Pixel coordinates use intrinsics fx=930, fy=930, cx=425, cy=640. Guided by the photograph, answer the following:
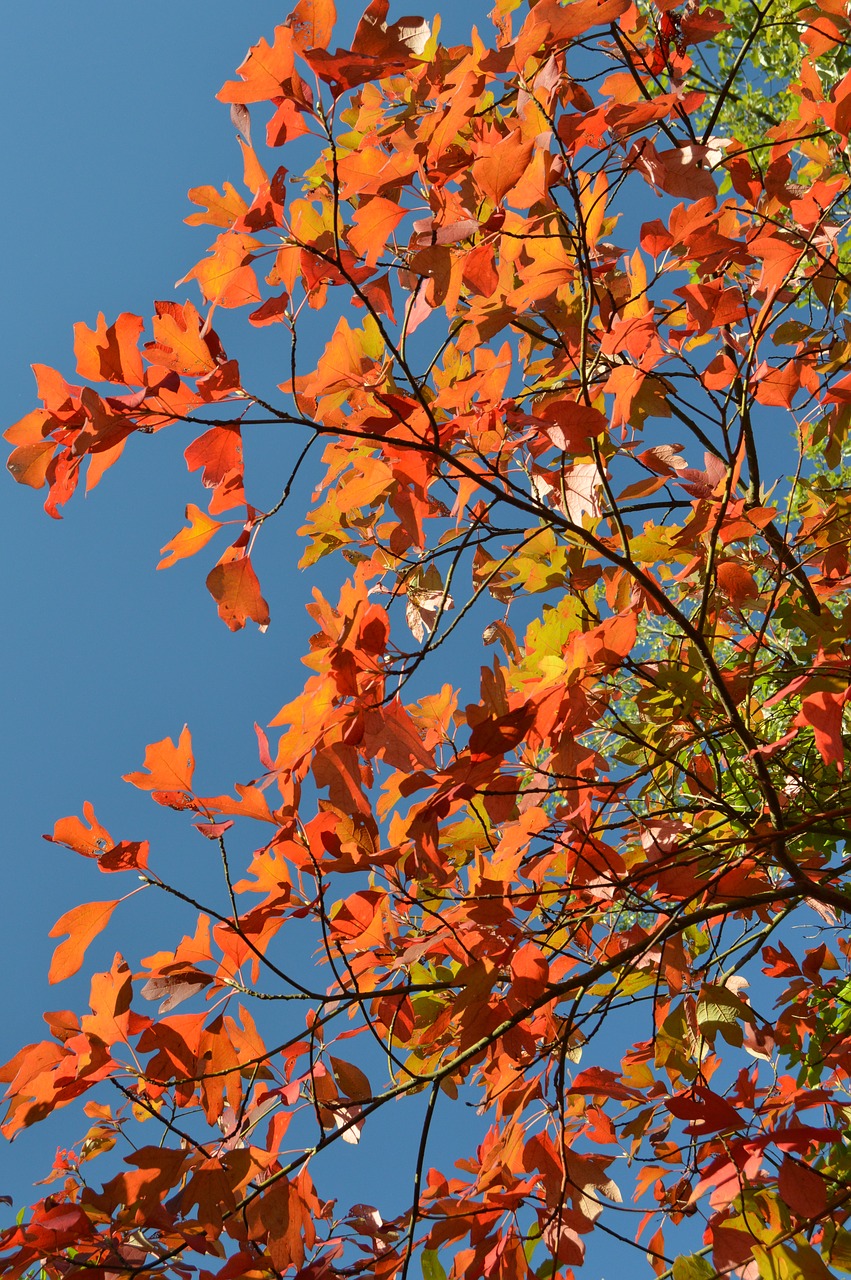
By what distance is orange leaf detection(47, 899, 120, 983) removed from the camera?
3.57ft

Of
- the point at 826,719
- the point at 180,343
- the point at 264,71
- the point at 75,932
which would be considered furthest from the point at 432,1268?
the point at 264,71

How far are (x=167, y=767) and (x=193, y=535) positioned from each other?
292mm

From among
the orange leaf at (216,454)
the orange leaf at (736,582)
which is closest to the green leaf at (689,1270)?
the orange leaf at (736,582)

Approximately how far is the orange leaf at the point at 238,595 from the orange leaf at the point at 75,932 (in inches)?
14.5

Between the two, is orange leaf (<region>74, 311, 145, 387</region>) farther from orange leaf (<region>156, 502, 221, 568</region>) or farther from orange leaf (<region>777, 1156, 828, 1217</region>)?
orange leaf (<region>777, 1156, 828, 1217</region>)

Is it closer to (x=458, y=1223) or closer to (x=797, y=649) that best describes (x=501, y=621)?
(x=797, y=649)

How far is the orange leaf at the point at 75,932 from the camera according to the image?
1.09m

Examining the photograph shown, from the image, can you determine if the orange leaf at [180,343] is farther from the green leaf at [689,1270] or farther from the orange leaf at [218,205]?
the green leaf at [689,1270]

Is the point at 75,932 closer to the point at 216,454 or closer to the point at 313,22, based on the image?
the point at 216,454

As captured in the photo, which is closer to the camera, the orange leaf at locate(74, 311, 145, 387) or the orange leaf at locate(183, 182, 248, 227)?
the orange leaf at locate(74, 311, 145, 387)

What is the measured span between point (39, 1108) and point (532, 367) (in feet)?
4.48

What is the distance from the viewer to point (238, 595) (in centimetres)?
108

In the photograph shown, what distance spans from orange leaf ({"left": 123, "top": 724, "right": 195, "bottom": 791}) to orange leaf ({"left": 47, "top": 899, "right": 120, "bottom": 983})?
0.48 feet

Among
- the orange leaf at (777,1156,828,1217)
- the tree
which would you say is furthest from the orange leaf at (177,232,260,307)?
the orange leaf at (777,1156,828,1217)
